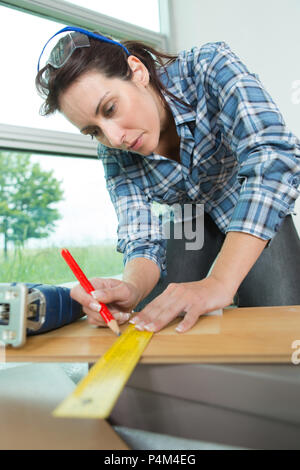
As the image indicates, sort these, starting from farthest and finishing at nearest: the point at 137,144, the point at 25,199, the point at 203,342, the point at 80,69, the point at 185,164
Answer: the point at 25,199, the point at 185,164, the point at 137,144, the point at 80,69, the point at 203,342

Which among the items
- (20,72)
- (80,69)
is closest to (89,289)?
(80,69)

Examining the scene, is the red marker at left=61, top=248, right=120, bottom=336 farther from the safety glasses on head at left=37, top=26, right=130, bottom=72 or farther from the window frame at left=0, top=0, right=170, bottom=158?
the window frame at left=0, top=0, right=170, bottom=158

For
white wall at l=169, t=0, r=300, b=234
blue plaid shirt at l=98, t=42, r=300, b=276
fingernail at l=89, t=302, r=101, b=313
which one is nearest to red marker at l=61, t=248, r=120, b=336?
fingernail at l=89, t=302, r=101, b=313

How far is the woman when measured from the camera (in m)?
0.68

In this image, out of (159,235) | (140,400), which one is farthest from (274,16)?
(140,400)

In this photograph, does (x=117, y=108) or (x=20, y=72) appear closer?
(x=117, y=108)

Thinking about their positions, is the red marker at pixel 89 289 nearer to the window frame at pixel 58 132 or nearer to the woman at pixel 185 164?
the woman at pixel 185 164

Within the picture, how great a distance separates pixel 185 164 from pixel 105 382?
76 centimetres

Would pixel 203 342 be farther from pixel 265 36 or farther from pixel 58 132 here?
pixel 265 36

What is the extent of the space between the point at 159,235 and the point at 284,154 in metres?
0.46

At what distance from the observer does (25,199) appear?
163cm

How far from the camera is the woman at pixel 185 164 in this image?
68 cm
